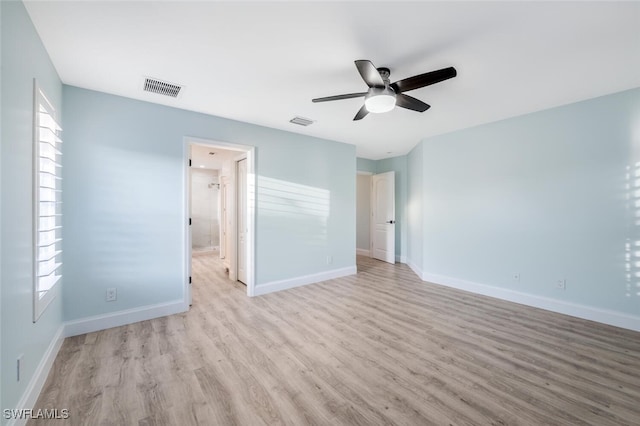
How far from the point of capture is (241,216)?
4.59m

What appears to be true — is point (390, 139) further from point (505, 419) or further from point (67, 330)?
point (67, 330)

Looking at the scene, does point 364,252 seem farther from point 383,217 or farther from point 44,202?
point 44,202

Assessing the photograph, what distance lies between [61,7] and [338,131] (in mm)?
3322

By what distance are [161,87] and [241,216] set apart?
7.66ft

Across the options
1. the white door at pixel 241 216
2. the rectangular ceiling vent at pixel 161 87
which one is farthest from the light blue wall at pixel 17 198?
the white door at pixel 241 216

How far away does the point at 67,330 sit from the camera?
264 centimetres

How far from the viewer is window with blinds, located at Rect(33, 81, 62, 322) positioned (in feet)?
6.11

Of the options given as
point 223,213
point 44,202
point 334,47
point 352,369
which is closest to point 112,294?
point 44,202

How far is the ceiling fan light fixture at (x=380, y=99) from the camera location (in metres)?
2.22

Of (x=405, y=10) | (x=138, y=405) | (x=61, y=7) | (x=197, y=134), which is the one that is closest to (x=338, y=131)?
(x=197, y=134)

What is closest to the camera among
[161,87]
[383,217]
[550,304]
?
[161,87]

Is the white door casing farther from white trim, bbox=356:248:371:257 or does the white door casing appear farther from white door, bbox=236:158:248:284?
white trim, bbox=356:248:371:257

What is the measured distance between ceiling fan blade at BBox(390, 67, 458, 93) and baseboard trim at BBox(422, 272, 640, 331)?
3.26 metres

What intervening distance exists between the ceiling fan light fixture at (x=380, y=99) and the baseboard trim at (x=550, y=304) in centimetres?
330
